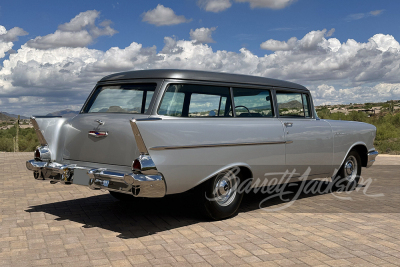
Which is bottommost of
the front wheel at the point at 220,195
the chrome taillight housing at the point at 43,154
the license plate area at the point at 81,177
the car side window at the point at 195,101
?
the front wheel at the point at 220,195

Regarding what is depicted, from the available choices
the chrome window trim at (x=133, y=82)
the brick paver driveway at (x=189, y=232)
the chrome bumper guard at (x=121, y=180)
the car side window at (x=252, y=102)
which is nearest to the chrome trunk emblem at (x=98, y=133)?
the chrome bumper guard at (x=121, y=180)

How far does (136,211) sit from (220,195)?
4.38 ft

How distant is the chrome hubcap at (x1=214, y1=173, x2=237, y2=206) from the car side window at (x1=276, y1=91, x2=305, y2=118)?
144 cm

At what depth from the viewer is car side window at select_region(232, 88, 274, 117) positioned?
5.59 metres

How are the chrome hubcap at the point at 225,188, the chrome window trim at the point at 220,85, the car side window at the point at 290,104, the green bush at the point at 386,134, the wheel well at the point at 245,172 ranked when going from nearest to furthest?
the chrome window trim at the point at 220,85
the chrome hubcap at the point at 225,188
the wheel well at the point at 245,172
the car side window at the point at 290,104
the green bush at the point at 386,134

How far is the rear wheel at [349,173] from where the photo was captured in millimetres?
7447

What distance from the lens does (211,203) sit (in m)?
5.10

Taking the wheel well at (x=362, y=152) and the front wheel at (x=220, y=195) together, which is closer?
the front wheel at (x=220, y=195)

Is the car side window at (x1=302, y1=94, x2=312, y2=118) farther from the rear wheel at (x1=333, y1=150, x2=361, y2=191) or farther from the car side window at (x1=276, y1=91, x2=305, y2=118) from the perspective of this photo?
the rear wheel at (x1=333, y1=150, x2=361, y2=191)

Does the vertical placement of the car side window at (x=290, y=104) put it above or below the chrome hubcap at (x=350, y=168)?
above

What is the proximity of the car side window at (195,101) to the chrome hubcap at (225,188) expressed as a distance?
0.82 metres

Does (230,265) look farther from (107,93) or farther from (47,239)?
(107,93)

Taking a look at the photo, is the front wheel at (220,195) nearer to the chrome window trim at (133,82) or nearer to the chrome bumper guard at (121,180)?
the chrome bumper guard at (121,180)

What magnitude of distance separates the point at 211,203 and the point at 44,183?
14.9 ft
